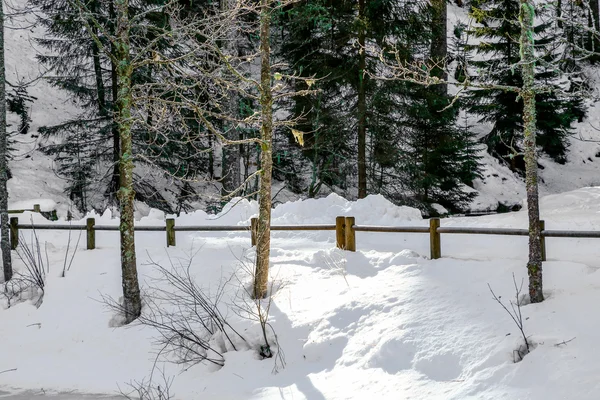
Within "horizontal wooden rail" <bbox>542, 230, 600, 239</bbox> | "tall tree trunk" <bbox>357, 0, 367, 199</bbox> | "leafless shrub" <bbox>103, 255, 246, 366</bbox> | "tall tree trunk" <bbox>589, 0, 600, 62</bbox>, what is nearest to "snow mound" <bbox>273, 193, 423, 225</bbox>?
"tall tree trunk" <bbox>357, 0, 367, 199</bbox>

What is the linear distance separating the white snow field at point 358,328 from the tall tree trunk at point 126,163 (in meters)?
0.59

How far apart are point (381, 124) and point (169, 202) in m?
10.6

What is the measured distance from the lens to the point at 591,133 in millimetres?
30406

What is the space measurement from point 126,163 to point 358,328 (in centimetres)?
500

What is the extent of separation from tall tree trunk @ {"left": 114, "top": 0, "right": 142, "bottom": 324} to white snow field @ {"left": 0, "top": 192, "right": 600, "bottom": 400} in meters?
0.59

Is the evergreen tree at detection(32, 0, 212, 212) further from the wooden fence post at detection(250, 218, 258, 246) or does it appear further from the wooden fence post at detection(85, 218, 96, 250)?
the wooden fence post at detection(250, 218, 258, 246)

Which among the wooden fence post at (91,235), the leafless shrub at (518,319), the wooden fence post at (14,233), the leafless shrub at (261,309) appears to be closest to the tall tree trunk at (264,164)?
the leafless shrub at (261,309)

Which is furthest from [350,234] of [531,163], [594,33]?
[594,33]

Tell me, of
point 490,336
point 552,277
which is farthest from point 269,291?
point 552,277

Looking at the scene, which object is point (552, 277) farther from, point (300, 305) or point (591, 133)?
point (591, 133)

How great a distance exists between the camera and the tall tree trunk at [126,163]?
885 centimetres

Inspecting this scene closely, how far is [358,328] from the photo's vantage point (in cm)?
758

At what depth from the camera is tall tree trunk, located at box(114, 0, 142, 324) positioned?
29.0 feet

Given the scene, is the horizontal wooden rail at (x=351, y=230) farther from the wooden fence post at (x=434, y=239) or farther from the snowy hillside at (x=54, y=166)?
the snowy hillside at (x=54, y=166)
